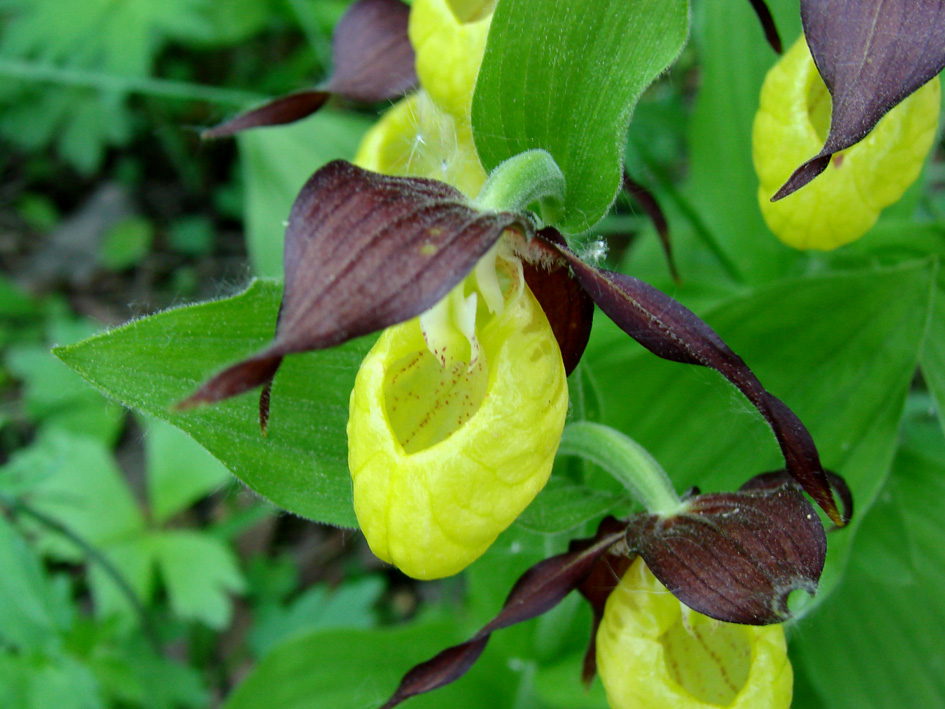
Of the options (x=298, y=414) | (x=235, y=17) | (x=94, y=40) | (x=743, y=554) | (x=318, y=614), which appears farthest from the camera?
(x=235, y=17)

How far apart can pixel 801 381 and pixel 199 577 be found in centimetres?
137

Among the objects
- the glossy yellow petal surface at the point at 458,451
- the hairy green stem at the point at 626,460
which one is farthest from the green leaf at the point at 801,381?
the glossy yellow petal surface at the point at 458,451

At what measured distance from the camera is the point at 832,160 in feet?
3.49

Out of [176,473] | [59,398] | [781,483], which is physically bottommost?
[176,473]

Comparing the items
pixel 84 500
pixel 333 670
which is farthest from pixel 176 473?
pixel 333 670

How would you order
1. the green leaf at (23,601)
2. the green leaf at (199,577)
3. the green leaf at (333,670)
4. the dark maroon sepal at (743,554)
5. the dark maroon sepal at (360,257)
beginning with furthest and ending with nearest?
the green leaf at (199,577)
the green leaf at (333,670)
the green leaf at (23,601)
the dark maroon sepal at (743,554)
the dark maroon sepal at (360,257)

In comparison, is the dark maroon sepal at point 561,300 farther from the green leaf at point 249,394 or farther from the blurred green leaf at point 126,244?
the blurred green leaf at point 126,244

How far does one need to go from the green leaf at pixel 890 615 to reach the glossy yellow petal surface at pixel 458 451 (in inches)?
33.5

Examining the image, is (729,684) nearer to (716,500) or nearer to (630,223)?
(716,500)

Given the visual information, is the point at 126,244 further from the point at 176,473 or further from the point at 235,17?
the point at 176,473

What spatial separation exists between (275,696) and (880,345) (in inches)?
51.7

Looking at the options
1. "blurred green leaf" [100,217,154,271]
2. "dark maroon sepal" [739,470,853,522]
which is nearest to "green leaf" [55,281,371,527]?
"dark maroon sepal" [739,470,853,522]

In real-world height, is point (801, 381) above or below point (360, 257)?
below

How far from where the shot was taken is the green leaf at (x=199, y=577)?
168 cm
